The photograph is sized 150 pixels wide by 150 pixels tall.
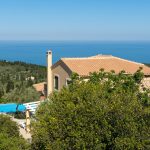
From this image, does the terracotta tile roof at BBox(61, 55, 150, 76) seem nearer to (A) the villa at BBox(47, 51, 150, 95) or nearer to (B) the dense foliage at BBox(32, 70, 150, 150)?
(A) the villa at BBox(47, 51, 150, 95)

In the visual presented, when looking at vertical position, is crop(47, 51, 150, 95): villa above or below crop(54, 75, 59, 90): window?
above

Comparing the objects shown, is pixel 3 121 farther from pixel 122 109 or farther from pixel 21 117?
pixel 21 117

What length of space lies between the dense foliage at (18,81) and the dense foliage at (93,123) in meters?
17.9

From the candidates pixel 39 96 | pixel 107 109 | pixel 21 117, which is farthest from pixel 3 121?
pixel 39 96

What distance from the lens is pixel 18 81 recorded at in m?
43.0

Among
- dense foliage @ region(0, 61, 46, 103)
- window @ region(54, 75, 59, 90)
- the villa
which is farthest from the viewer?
dense foliage @ region(0, 61, 46, 103)

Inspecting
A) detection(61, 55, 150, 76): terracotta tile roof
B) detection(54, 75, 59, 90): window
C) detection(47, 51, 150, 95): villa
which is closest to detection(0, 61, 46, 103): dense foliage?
detection(54, 75, 59, 90): window

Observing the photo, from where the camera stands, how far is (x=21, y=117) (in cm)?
2647

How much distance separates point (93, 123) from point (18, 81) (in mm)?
32991

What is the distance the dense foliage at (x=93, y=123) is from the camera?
34.1 feet

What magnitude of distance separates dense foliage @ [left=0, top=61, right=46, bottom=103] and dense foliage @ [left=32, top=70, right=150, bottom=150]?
17.9 metres

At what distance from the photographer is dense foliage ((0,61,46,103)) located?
98.1 ft

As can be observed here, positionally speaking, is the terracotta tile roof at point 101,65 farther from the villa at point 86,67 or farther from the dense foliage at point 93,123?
the dense foliage at point 93,123

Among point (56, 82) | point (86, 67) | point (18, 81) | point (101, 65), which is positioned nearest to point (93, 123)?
point (86, 67)
